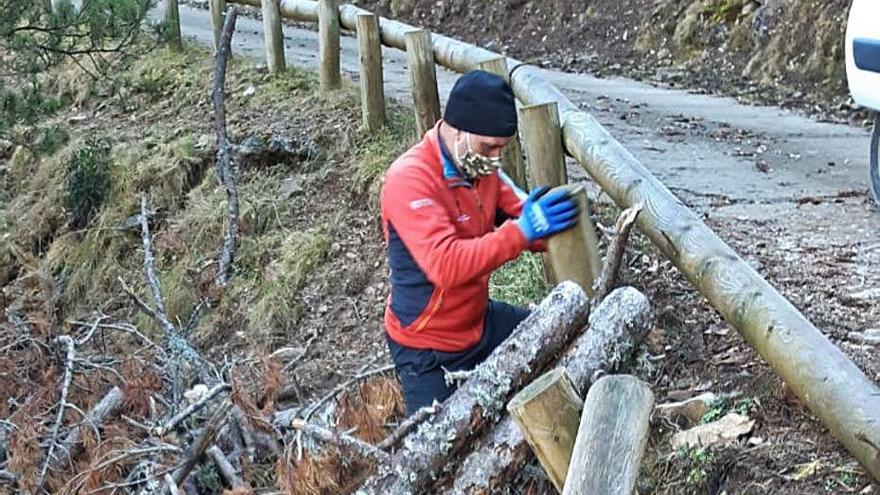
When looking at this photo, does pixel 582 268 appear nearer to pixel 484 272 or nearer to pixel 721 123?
pixel 484 272

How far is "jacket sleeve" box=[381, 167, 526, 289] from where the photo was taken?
11.3 feet

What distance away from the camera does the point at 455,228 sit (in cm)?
365

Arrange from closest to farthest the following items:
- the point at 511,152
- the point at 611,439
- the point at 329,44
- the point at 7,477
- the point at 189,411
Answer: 1. the point at 611,439
2. the point at 189,411
3. the point at 7,477
4. the point at 511,152
5. the point at 329,44

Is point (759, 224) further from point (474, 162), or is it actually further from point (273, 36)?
point (273, 36)

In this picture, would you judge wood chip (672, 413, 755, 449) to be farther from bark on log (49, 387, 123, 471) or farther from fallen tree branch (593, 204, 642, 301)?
bark on log (49, 387, 123, 471)

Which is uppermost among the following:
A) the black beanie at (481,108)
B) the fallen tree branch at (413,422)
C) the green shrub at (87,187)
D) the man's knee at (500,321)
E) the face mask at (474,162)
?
the black beanie at (481,108)

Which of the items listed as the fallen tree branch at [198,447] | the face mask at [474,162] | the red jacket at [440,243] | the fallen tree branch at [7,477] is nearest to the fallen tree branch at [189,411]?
the fallen tree branch at [198,447]

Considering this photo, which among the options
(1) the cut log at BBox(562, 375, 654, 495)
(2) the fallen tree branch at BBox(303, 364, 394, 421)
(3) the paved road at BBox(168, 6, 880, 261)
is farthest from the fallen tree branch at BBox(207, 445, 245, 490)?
(3) the paved road at BBox(168, 6, 880, 261)

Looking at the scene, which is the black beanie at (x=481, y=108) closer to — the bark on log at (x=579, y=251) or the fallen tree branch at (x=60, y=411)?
the bark on log at (x=579, y=251)

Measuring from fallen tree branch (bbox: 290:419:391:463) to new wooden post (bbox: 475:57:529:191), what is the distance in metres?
2.35

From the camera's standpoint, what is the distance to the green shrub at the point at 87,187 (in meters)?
9.99

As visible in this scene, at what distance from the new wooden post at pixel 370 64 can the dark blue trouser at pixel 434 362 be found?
4551 mm

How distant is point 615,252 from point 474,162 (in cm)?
83

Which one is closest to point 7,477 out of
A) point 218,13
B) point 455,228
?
point 455,228
